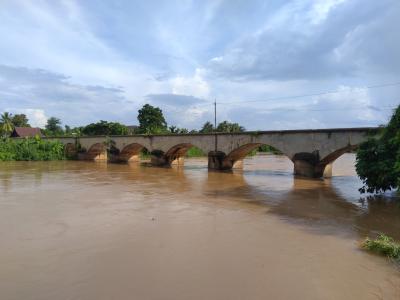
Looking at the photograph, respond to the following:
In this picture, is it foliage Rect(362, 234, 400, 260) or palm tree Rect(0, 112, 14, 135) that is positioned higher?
palm tree Rect(0, 112, 14, 135)

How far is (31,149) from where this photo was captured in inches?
1571

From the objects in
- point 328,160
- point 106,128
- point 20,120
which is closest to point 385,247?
point 328,160

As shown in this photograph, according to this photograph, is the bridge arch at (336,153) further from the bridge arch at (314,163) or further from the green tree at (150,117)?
the green tree at (150,117)

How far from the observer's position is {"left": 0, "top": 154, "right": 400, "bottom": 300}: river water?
538 centimetres

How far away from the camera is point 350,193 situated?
54.2 ft

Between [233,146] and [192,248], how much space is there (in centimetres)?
1961

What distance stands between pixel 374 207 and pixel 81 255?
1019 cm

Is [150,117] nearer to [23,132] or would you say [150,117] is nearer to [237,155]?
[23,132]

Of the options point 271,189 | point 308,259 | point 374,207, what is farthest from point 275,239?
point 271,189

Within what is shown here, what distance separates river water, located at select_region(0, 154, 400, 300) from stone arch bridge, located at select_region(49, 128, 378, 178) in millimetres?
7324

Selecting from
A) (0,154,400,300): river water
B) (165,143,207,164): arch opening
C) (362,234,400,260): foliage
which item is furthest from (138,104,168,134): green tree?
(362,234,400,260): foliage

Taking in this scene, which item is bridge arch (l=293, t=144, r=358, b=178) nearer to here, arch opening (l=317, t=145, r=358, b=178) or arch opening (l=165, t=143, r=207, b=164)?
arch opening (l=317, t=145, r=358, b=178)

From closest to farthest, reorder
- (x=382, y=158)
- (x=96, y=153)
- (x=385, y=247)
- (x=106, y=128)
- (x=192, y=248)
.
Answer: (x=385, y=247) → (x=192, y=248) → (x=382, y=158) → (x=96, y=153) → (x=106, y=128)

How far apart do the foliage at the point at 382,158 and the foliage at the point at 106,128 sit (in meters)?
41.5
